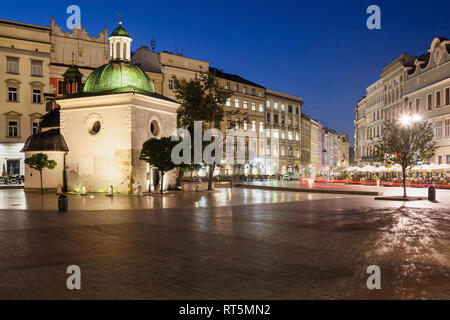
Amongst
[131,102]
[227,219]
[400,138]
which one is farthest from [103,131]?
[400,138]

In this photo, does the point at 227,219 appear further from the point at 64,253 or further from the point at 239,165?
the point at 239,165

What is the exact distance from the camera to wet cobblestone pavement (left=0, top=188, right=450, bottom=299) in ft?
22.3

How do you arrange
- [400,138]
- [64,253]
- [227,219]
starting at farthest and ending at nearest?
[400,138] < [227,219] < [64,253]

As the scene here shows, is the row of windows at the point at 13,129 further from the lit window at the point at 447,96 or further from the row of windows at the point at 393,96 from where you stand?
the row of windows at the point at 393,96

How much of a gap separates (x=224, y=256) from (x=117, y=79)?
91.9 ft

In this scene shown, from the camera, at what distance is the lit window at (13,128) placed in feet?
162

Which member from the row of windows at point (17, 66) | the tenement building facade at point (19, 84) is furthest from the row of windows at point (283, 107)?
the row of windows at point (17, 66)

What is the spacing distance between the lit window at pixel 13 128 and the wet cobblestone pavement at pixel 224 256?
3674 cm

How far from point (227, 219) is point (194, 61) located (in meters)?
53.1

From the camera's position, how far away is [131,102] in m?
32.2

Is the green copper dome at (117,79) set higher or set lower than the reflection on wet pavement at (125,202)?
higher

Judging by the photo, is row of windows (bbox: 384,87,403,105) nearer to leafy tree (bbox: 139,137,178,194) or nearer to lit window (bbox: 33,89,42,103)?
leafy tree (bbox: 139,137,178,194)

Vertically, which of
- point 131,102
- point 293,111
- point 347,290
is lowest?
point 347,290

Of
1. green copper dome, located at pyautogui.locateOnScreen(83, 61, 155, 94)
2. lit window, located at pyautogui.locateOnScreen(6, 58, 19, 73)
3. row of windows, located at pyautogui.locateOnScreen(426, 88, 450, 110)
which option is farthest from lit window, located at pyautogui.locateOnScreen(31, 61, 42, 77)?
row of windows, located at pyautogui.locateOnScreen(426, 88, 450, 110)
